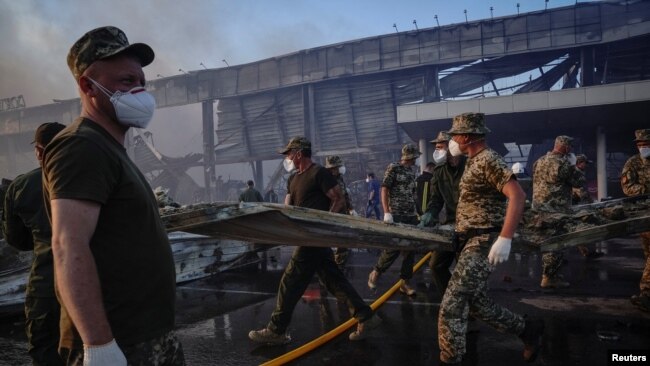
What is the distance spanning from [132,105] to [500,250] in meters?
2.94

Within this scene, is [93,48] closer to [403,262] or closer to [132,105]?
[132,105]

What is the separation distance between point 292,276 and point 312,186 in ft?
3.52

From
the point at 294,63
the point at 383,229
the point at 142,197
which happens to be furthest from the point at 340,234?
the point at 294,63

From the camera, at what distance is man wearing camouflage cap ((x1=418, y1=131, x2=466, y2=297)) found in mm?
4602

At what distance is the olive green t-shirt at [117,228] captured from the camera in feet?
4.43

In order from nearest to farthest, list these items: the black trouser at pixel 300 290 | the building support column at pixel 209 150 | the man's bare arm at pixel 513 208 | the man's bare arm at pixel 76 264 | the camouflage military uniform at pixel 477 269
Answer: the man's bare arm at pixel 76 264, the man's bare arm at pixel 513 208, the camouflage military uniform at pixel 477 269, the black trouser at pixel 300 290, the building support column at pixel 209 150

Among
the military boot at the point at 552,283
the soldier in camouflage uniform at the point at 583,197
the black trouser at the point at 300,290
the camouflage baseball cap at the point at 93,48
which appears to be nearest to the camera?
the camouflage baseball cap at the point at 93,48

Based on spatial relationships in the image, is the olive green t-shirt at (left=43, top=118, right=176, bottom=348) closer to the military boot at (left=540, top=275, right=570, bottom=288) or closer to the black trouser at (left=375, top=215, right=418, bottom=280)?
the black trouser at (left=375, top=215, right=418, bottom=280)

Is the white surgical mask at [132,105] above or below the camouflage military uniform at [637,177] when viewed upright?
above

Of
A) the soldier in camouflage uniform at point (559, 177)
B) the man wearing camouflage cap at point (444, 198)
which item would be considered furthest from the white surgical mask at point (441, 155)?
the soldier in camouflage uniform at point (559, 177)

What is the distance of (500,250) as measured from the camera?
321cm

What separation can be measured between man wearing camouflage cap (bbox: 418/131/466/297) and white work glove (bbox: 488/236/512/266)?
126 centimetres

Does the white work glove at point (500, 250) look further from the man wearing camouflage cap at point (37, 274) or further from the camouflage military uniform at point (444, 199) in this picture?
the man wearing camouflage cap at point (37, 274)

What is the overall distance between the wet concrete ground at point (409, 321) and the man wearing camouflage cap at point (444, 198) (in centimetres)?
63
